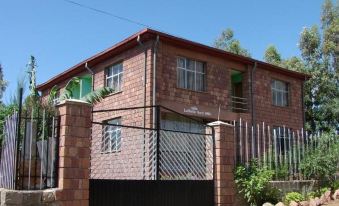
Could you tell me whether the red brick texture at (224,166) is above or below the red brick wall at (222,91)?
below

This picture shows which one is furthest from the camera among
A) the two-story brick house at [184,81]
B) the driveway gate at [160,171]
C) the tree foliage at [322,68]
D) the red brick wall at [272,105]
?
the tree foliage at [322,68]

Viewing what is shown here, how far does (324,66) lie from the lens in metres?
32.1

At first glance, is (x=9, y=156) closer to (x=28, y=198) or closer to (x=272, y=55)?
(x=28, y=198)

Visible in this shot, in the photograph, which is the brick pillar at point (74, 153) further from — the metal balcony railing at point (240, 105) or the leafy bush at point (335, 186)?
the metal balcony railing at point (240, 105)

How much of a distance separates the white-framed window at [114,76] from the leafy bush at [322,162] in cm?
927

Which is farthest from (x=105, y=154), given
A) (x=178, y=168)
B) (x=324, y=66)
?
(x=324, y=66)

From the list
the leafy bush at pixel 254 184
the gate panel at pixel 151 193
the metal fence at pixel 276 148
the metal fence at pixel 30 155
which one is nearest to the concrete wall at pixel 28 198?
the metal fence at pixel 30 155

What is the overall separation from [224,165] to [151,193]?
91.5 inches

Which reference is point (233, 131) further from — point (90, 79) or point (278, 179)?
point (90, 79)

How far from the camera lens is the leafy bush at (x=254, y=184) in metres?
11.1

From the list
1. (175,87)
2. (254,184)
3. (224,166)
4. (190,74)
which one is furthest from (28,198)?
(190,74)

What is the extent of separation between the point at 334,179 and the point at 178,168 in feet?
22.5

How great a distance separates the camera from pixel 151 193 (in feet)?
29.8

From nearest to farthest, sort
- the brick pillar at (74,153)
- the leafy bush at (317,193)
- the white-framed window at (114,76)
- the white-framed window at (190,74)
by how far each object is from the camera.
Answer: the brick pillar at (74,153) → the leafy bush at (317,193) → the white-framed window at (190,74) → the white-framed window at (114,76)
